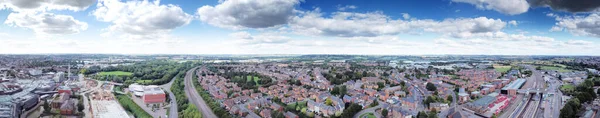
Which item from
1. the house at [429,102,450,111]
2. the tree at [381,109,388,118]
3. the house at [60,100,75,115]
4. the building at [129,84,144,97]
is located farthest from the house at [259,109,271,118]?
the building at [129,84,144,97]

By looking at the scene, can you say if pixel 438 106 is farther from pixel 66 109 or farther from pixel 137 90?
pixel 137 90

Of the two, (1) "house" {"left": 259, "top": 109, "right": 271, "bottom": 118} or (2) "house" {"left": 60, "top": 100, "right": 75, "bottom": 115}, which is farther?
(2) "house" {"left": 60, "top": 100, "right": 75, "bottom": 115}

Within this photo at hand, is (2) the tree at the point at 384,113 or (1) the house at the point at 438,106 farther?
(1) the house at the point at 438,106

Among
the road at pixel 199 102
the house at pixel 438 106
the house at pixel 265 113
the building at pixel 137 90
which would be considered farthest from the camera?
the building at pixel 137 90

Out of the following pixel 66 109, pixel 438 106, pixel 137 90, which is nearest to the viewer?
pixel 66 109

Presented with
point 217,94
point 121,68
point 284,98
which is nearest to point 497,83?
point 284,98

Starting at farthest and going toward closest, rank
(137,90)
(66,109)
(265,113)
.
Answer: (137,90)
(66,109)
(265,113)

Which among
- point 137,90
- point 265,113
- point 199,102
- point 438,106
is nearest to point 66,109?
point 199,102

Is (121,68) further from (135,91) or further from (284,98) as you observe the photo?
(284,98)

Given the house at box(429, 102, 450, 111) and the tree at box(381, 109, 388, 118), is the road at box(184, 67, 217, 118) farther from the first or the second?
the house at box(429, 102, 450, 111)

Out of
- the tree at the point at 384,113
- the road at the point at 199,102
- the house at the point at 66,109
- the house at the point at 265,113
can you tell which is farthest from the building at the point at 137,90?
the tree at the point at 384,113

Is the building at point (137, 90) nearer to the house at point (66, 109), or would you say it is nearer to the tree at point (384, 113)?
the house at point (66, 109)
